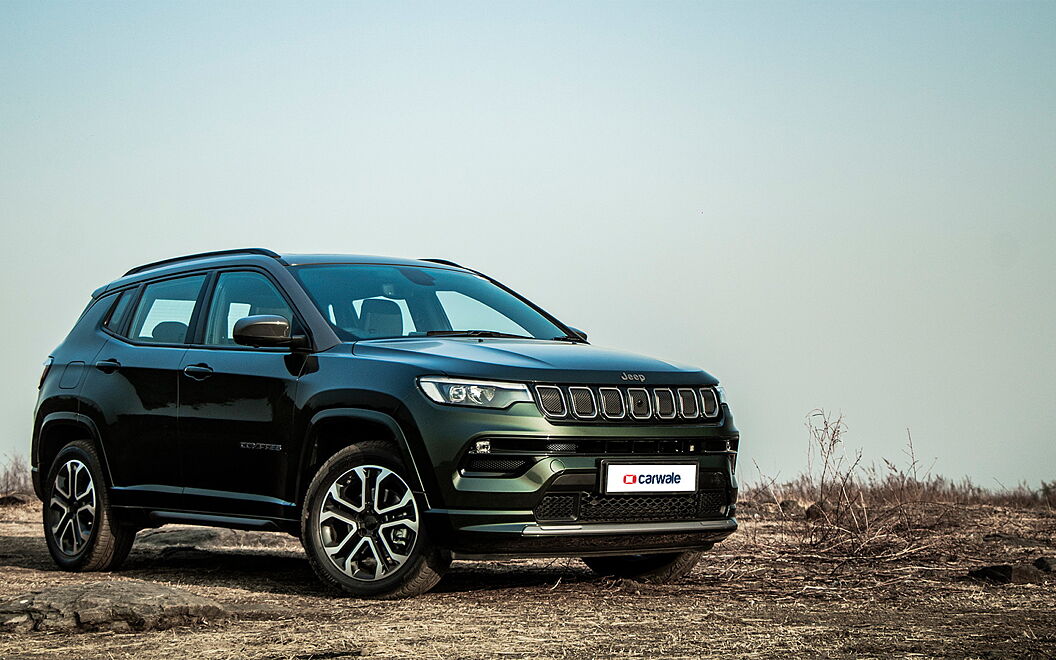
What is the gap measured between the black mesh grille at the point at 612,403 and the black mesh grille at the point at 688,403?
0.44 meters

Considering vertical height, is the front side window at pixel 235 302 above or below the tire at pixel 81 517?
above

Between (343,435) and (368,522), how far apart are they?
1.77ft

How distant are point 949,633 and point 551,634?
5.67 feet

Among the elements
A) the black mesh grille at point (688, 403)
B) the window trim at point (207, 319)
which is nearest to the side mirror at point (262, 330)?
the window trim at point (207, 319)

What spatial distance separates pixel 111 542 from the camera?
863 cm

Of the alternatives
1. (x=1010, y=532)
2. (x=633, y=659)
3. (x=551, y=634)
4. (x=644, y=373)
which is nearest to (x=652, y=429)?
(x=644, y=373)

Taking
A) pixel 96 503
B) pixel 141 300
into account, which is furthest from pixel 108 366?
pixel 96 503

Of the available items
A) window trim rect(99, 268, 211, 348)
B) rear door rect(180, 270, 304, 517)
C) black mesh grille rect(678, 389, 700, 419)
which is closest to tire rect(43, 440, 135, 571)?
window trim rect(99, 268, 211, 348)

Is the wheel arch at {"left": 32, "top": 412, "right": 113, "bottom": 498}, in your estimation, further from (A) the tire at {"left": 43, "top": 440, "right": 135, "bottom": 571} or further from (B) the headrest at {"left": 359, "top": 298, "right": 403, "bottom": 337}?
(B) the headrest at {"left": 359, "top": 298, "right": 403, "bottom": 337}

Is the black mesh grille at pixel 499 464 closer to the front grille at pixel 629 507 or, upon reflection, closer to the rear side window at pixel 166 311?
the front grille at pixel 629 507

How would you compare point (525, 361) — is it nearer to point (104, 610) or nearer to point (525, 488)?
point (525, 488)

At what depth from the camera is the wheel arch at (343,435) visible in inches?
263

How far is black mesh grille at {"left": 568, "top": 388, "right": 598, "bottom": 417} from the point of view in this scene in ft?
21.9

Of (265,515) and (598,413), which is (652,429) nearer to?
(598,413)
